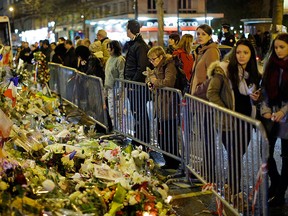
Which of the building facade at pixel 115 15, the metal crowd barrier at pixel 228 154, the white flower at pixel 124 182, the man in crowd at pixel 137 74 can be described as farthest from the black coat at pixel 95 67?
the building facade at pixel 115 15

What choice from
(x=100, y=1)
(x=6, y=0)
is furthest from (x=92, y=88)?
(x=6, y=0)

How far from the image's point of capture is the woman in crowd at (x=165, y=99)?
7.57 meters

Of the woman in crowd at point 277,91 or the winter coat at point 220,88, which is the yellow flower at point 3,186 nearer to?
the winter coat at point 220,88

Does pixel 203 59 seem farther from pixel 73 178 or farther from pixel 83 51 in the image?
pixel 83 51

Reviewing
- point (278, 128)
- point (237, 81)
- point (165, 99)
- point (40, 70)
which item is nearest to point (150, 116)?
point (165, 99)

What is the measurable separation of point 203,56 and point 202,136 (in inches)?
45.1

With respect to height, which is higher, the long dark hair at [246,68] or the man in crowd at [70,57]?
the long dark hair at [246,68]

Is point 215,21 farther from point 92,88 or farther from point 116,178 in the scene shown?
point 116,178

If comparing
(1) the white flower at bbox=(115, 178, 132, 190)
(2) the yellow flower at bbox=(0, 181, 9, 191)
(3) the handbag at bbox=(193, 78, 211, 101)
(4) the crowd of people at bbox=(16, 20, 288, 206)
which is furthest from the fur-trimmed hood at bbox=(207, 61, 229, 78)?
(2) the yellow flower at bbox=(0, 181, 9, 191)

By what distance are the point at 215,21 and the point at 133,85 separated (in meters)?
47.5

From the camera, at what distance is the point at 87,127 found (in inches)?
447

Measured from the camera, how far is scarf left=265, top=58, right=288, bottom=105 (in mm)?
5648

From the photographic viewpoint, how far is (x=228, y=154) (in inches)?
215

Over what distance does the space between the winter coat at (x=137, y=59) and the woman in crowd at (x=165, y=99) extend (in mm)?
1012
